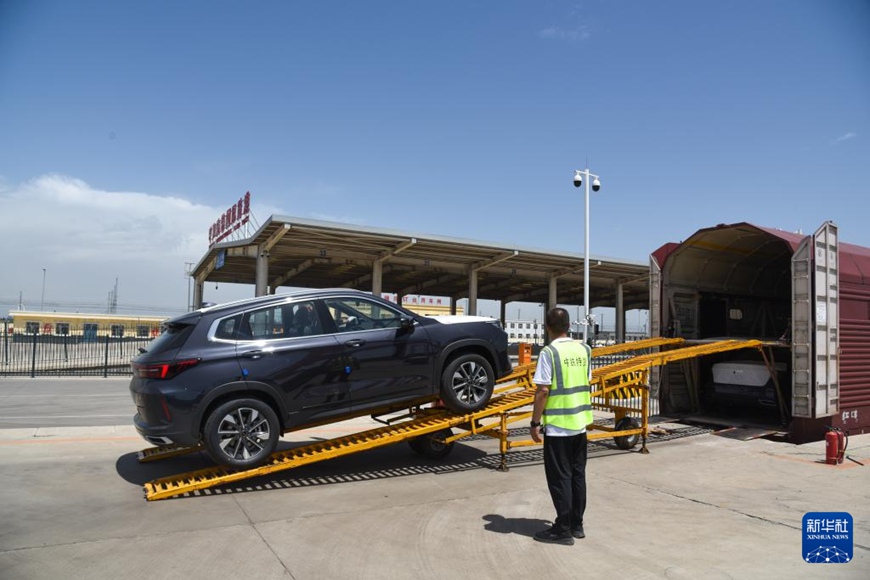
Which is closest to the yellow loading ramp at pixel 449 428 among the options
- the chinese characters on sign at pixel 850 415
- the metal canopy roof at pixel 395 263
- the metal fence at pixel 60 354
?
the chinese characters on sign at pixel 850 415

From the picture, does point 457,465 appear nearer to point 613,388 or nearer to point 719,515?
point 613,388

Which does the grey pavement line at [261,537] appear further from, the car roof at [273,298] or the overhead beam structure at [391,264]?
the overhead beam structure at [391,264]

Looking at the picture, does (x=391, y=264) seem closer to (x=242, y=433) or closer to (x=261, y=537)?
(x=242, y=433)

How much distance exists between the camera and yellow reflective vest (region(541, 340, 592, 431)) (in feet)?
16.6

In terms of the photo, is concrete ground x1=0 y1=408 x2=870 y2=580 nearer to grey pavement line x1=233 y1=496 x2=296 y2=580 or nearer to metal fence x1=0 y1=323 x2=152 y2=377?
grey pavement line x1=233 y1=496 x2=296 y2=580

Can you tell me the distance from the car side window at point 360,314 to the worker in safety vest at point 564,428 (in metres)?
2.45

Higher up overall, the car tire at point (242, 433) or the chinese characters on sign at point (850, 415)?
the car tire at point (242, 433)

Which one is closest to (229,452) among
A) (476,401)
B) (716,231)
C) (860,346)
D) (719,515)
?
(476,401)

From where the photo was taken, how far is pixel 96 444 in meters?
8.92

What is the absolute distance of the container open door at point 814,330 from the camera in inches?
369

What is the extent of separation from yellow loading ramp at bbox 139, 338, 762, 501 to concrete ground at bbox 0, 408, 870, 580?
21 centimetres

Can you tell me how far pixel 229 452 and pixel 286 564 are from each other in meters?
2.11

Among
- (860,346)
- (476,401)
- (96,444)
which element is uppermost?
(860,346)

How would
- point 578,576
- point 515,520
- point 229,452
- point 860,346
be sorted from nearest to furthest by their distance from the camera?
point 578,576 < point 515,520 < point 229,452 < point 860,346
